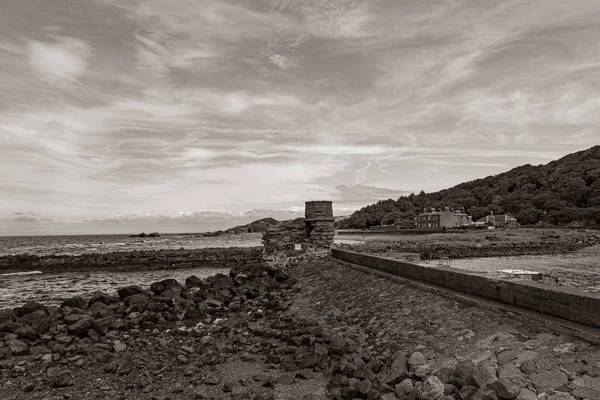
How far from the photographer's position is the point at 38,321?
37.1 ft

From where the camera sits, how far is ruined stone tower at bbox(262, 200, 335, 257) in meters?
20.8

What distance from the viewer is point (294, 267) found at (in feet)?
66.0

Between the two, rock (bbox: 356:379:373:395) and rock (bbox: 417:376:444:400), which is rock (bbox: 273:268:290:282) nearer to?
rock (bbox: 356:379:373:395)

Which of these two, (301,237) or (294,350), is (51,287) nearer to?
(301,237)

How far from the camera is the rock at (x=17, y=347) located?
31.5 feet

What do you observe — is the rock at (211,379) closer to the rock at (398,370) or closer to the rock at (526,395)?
the rock at (398,370)

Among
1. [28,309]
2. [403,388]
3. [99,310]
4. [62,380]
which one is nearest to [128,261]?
[28,309]

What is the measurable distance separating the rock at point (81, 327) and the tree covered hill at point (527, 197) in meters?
92.0

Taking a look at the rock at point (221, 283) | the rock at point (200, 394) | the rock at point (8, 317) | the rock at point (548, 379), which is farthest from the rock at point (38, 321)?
the rock at point (548, 379)

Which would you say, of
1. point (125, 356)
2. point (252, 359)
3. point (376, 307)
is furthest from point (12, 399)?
point (376, 307)

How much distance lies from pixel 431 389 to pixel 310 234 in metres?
15.8

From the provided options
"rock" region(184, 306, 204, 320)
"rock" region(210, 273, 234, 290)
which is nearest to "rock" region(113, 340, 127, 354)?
"rock" region(184, 306, 204, 320)

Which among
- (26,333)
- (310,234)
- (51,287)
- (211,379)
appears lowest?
(51,287)

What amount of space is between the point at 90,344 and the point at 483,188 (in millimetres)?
148439
